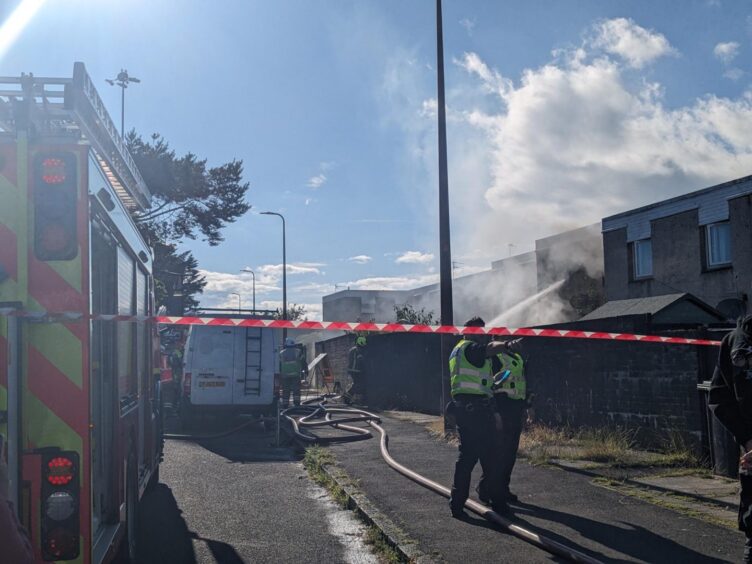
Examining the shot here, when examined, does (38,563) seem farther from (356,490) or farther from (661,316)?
(661,316)

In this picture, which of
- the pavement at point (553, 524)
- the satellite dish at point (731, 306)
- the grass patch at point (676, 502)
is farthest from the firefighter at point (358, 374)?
the grass patch at point (676, 502)

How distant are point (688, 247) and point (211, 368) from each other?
699 inches

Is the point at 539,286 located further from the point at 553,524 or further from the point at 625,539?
the point at 625,539

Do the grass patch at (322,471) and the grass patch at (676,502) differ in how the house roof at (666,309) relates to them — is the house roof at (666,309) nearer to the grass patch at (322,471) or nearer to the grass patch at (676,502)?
the grass patch at (676,502)

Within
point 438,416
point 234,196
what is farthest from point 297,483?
point 234,196

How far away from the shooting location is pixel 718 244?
86.3ft

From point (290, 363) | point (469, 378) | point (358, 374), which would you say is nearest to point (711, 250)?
point (358, 374)

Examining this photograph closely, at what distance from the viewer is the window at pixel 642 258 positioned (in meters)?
29.7

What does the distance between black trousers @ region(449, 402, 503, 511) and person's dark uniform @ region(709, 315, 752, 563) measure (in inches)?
122

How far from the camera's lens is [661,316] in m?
11.7

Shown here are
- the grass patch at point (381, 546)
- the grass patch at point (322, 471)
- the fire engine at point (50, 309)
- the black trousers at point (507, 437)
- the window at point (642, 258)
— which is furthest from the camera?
the window at point (642, 258)

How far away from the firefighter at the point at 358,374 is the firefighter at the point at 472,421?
1467 cm

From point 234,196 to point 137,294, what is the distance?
25338 millimetres

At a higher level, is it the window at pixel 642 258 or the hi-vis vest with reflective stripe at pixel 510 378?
the window at pixel 642 258
